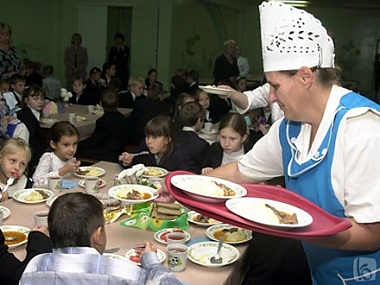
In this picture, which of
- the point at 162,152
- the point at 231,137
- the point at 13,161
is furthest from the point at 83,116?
the point at 13,161

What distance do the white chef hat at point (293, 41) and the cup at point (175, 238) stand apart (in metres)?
0.77

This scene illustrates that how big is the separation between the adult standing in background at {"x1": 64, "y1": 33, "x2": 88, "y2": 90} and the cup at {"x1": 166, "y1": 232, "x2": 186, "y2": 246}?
711 centimetres

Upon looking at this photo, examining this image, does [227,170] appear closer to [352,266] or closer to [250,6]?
[352,266]

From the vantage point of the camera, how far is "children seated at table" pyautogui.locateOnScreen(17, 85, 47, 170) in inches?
175

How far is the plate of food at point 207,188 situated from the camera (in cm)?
156

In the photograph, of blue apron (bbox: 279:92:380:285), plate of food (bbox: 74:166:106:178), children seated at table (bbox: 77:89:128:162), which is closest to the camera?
blue apron (bbox: 279:92:380:285)

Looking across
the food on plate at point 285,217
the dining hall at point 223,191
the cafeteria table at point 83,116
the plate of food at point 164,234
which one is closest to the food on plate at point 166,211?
the dining hall at point 223,191

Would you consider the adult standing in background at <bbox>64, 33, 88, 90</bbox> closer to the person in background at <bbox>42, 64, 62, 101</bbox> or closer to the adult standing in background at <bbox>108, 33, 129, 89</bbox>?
the adult standing in background at <bbox>108, 33, 129, 89</bbox>

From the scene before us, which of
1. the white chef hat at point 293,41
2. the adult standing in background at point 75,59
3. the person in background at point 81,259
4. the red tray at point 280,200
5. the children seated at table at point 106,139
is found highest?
the white chef hat at point 293,41

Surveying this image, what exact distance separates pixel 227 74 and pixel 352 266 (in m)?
6.73

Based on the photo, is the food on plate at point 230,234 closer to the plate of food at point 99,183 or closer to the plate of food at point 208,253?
the plate of food at point 208,253

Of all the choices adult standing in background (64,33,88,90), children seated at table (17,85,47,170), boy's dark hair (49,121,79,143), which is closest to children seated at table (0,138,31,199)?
boy's dark hair (49,121,79,143)

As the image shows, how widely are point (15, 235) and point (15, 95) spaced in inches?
134

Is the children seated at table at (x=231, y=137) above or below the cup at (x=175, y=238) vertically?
above
